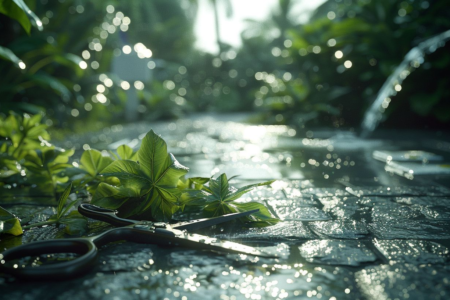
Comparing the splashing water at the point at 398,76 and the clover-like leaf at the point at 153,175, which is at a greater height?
the splashing water at the point at 398,76

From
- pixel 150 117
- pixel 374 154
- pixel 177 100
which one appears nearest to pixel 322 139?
pixel 374 154

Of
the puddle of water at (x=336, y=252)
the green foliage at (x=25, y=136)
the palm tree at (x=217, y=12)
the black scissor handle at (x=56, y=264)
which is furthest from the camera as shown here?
the palm tree at (x=217, y=12)

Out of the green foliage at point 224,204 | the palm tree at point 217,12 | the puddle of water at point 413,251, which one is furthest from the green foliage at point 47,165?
the palm tree at point 217,12

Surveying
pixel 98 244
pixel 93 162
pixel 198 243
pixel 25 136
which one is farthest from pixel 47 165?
pixel 198 243

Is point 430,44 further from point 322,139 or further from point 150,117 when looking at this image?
point 150,117

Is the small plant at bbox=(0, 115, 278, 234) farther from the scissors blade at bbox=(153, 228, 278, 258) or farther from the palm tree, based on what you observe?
the palm tree

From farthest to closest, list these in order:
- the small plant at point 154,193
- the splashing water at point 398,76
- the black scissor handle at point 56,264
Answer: the splashing water at point 398,76 → the small plant at point 154,193 → the black scissor handle at point 56,264

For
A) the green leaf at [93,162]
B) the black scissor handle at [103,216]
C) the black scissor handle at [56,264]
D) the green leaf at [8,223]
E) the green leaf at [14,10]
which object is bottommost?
the black scissor handle at [56,264]

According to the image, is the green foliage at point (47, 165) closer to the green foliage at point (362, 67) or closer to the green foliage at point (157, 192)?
the green foliage at point (157, 192)
